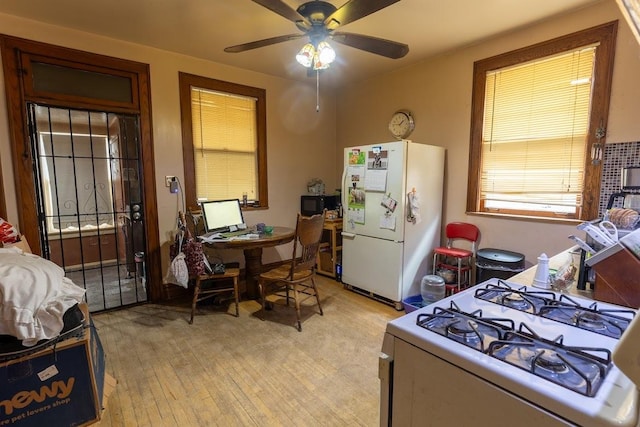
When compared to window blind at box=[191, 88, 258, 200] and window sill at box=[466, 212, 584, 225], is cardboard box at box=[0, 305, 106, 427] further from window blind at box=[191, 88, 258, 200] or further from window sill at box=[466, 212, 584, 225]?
window sill at box=[466, 212, 584, 225]

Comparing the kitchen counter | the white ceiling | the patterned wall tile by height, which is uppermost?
the white ceiling

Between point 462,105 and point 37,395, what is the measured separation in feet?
12.4

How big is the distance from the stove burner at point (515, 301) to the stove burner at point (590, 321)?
141 millimetres

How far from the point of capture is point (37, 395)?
143 cm

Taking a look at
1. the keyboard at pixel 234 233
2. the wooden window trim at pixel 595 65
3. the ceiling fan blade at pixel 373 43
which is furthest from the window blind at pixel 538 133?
the keyboard at pixel 234 233

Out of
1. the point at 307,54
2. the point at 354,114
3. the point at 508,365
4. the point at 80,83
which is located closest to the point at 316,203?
the point at 354,114

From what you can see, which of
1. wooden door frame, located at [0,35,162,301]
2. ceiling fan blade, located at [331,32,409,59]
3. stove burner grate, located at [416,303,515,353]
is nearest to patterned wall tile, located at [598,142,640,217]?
ceiling fan blade, located at [331,32,409,59]

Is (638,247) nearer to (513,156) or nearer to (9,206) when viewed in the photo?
(513,156)

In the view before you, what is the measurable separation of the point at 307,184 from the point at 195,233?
5.77 ft

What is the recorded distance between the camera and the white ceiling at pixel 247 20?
2.27 m

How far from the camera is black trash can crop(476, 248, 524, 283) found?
265 centimetres

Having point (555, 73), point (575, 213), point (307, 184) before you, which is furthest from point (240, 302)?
point (555, 73)

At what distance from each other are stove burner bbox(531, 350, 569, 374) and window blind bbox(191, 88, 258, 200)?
11.0 ft

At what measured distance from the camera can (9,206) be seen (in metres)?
2.54
